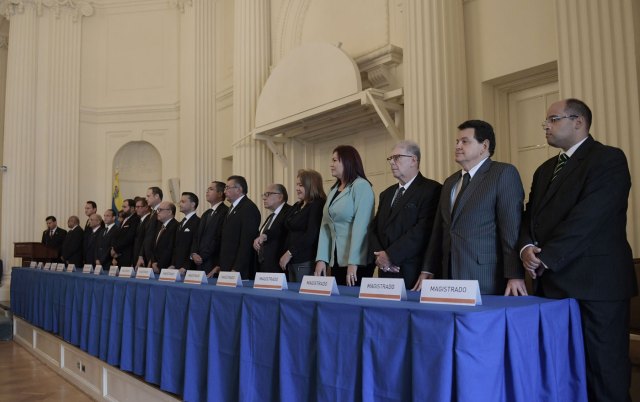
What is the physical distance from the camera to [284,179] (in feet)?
24.4

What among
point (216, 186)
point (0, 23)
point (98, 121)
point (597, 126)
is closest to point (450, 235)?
point (597, 126)

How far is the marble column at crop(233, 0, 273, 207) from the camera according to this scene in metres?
7.59

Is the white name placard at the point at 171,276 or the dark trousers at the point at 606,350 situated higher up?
the white name placard at the point at 171,276

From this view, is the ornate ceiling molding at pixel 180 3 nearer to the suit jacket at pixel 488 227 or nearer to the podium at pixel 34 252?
the podium at pixel 34 252

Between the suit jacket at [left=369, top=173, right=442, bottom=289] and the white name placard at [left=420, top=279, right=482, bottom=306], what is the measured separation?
3.24ft

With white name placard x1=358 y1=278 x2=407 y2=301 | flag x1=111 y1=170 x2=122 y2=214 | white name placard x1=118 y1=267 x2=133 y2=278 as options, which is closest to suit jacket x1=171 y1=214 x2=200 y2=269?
white name placard x1=118 y1=267 x2=133 y2=278

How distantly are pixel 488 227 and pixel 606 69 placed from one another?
198 centimetres

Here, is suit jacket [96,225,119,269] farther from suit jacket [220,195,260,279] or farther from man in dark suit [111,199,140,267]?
suit jacket [220,195,260,279]

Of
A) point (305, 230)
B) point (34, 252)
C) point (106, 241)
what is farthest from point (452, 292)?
point (34, 252)

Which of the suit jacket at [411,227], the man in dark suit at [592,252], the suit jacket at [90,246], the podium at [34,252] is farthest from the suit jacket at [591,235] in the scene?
the podium at [34,252]

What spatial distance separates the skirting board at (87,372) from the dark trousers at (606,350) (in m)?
1.91

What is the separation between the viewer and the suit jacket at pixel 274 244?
13.4 ft

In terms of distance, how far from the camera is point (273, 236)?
4094 mm

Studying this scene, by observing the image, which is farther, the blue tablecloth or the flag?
the flag
